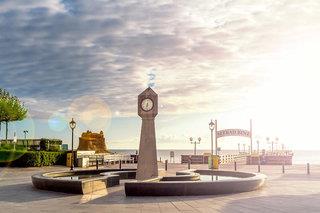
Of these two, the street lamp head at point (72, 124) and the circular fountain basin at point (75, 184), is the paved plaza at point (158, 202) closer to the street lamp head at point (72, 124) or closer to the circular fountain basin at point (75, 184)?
the circular fountain basin at point (75, 184)

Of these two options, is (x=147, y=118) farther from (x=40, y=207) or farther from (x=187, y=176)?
(x=40, y=207)

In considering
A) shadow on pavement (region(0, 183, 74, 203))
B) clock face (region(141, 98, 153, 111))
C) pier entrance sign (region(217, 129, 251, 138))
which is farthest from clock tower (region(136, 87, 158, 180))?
pier entrance sign (region(217, 129, 251, 138))

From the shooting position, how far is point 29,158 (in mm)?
44344

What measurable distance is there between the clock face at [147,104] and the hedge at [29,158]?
2496cm

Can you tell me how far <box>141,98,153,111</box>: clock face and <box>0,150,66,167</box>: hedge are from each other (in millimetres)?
24963

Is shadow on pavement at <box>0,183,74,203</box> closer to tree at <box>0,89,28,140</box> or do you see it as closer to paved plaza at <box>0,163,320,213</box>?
paved plaza at <box>0,163,320,213</box>

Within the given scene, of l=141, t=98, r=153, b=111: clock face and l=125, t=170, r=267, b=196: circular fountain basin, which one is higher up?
l=141, t=98, r=153, b=111: clock face

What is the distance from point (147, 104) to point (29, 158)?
2525 cm

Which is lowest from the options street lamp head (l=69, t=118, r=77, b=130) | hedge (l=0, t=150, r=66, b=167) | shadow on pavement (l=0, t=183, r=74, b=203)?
shadow on pavement (l=0, t=183, r=74, b=203)

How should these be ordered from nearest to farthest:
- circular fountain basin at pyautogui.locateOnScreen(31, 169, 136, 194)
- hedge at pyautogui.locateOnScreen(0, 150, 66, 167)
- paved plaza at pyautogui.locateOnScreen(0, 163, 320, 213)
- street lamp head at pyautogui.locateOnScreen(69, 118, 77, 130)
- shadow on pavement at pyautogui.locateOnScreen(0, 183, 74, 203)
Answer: paved plaza at pyautogui.locateOnScreen(0, 163, 320, 213) → shadow on pavement at pyautogui.locateOnScreen(0, 183, 74, 203) → circular fountain basin at pyautogui.locateOnScreen(31, 169, 136, 194) → street lamp head at pyautogui.locateOnScreen(69, 118, 77, 130) → hedge at pyautogui.locateOnScreen(0, 150, 66, 167)

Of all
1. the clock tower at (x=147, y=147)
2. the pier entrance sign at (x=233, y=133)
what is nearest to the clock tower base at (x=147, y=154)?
the clock tower at (x=147, y=147)

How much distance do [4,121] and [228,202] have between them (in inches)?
2601

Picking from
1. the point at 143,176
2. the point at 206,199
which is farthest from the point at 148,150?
the point at 206,199

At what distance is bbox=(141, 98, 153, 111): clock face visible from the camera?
23031 mm
